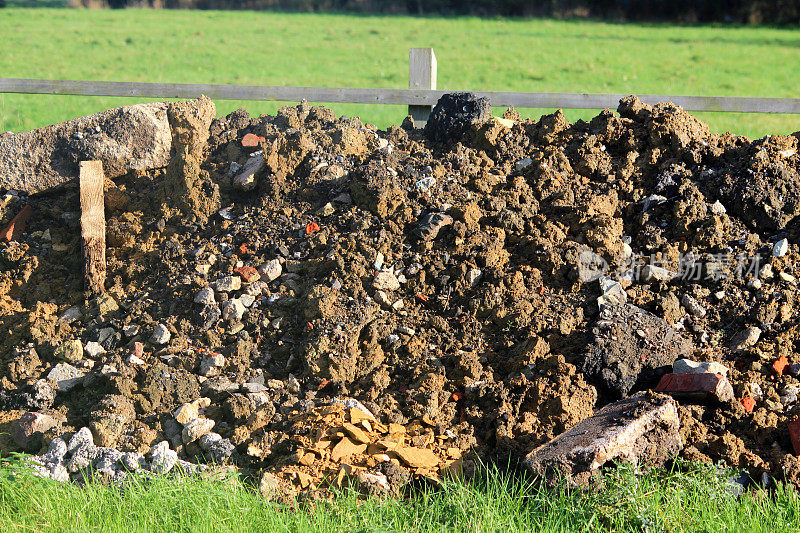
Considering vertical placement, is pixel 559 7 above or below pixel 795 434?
above

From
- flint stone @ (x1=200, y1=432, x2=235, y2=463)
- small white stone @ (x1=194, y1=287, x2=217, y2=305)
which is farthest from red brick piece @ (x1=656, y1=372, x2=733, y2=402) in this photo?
small white stone @ (x1=194, y1=287, x2=217, y2=305)

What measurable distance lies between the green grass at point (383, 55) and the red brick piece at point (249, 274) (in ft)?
20.2

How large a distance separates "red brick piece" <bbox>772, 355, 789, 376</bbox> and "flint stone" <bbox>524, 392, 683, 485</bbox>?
2.40ft

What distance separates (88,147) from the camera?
4.80m

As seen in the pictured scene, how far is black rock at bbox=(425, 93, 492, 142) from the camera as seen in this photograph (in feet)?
15.9

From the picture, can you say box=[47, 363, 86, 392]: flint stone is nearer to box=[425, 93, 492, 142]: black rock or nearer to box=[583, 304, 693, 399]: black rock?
box=[583, 304, 693, 399]: black rock

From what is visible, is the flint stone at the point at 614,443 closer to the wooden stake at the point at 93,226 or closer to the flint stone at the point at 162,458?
the flint stone at the point at 162,458

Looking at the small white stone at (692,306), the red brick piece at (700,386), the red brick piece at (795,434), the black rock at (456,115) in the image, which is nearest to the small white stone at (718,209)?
the small white stone at (692,306)

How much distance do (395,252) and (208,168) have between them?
1.56 meters

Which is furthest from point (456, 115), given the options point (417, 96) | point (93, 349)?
point (93, 349)

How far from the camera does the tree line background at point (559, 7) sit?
25688 mm

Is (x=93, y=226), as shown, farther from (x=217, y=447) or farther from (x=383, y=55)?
(x=383, y=55)

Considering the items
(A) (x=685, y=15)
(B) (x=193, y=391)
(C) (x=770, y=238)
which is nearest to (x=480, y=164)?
(C) (x=770, y=238)

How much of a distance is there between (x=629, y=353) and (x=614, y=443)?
0.69m
